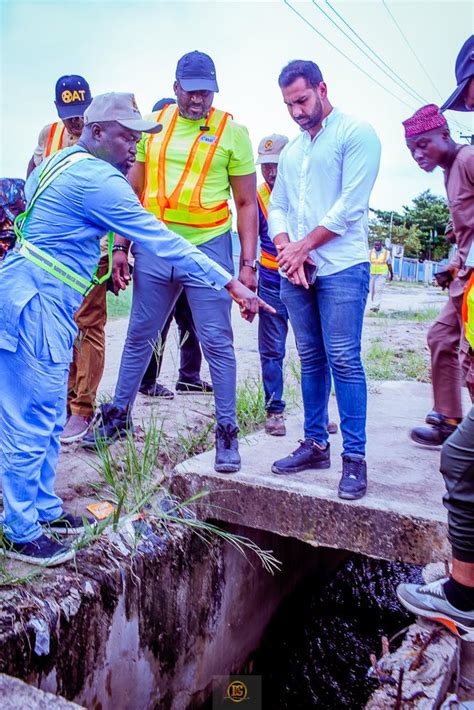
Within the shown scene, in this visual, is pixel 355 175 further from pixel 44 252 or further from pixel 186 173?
pixel 44 252

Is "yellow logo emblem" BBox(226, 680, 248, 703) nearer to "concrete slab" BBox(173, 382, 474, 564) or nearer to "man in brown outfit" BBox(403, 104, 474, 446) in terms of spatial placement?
"concrete slab" BBox(173, 382, 474, 564)

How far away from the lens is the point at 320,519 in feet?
8.86

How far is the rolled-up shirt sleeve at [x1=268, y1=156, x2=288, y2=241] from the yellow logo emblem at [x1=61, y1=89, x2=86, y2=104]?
5.00ft

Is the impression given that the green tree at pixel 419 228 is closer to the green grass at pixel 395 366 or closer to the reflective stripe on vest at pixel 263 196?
the green grass at pixel 395 366

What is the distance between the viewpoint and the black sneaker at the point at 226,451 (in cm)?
294

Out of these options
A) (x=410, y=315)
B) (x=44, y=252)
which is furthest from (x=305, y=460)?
(x=410, y=315)

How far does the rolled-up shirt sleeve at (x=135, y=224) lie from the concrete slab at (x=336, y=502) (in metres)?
0.94

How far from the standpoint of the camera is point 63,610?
2156 millimetres

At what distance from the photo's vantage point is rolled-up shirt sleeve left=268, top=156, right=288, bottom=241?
3.08 meters

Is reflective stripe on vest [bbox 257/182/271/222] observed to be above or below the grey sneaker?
above

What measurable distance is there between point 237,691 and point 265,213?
2998mm

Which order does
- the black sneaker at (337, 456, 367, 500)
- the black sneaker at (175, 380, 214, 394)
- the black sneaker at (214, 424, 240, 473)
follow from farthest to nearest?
the black sneaker at (175, 380, 214, 394) < the black sneaker at (214, 424, 240, 473) < the black sneaker at (337, 456, 367, 500)

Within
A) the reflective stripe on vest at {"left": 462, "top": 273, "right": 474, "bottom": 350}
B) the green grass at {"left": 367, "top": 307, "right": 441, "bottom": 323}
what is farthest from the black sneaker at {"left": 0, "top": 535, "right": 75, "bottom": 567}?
the green grass at {"left": 367, "top": 307, "right": 441, "bottom": 323}

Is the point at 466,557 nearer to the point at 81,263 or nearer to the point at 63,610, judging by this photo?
the point at 63,610
